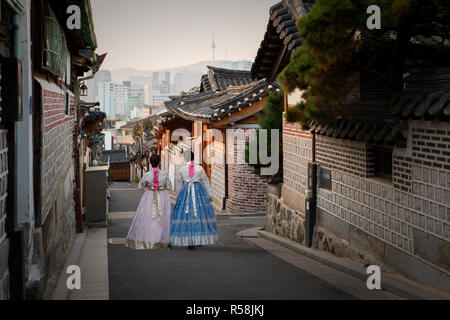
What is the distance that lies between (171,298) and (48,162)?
2857mm

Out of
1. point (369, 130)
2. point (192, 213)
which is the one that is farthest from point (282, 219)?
point (369, 130)

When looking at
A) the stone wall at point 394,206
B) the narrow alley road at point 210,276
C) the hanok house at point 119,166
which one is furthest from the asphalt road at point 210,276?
the hanok house at point 119,166

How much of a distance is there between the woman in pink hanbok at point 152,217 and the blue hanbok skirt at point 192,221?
0.68ft

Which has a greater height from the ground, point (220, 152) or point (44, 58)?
point (44, 58)

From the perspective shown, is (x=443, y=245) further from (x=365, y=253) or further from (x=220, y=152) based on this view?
(x=220, y=152)

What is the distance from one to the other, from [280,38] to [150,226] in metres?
4.92

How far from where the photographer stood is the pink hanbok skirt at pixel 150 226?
10.3 meters

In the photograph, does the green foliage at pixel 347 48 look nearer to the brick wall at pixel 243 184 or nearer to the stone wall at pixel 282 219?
the stone wall at pixel 282 219

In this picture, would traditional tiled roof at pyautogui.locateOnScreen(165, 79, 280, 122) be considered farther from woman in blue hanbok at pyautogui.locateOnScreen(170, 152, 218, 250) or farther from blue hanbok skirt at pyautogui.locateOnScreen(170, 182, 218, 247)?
blue hanbok skirt at pyautogui.locateOnScreen(170, 182, 218, 247)

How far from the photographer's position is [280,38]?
1143cm

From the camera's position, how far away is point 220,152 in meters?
20.5

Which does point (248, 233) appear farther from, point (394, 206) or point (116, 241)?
point (394, 206)

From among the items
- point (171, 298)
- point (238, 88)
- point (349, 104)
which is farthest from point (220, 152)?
point (171, 298)

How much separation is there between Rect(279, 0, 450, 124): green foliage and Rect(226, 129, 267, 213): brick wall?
36.1 feet
